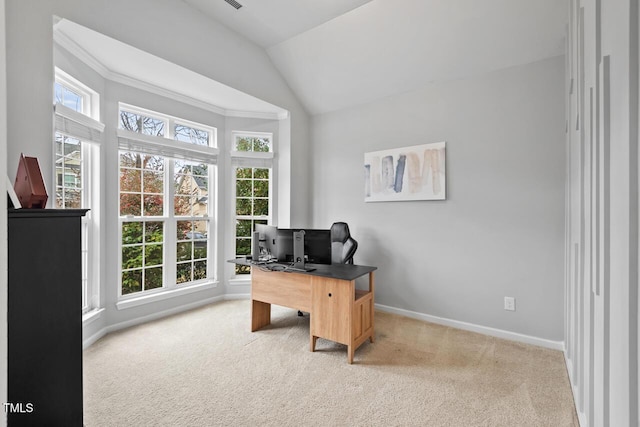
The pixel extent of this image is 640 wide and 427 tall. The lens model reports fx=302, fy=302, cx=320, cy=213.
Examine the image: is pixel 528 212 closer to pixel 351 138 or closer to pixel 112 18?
pixel 351 138

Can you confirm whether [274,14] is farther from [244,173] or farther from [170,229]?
[170,229]

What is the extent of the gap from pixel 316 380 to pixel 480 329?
1872 mm

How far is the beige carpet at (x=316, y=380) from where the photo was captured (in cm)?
185

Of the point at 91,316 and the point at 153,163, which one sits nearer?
the point at 91,316

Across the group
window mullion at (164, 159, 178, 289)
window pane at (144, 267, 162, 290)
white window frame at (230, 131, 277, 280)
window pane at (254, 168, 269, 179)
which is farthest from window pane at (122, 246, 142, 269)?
window pane at (254, 168, 269, 179)

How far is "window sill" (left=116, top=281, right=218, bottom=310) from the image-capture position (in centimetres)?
322

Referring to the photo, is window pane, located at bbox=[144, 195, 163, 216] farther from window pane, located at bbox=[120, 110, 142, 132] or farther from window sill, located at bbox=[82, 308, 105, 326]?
window sill, located at bbox=[82, 308, 105, 326]

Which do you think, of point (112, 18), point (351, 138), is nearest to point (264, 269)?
point (351, 138)

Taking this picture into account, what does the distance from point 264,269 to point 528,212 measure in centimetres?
256

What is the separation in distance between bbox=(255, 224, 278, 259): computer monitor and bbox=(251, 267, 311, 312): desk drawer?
22 cm

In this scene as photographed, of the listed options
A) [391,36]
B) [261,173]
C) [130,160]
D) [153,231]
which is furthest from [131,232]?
[391,36]

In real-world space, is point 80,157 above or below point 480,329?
above

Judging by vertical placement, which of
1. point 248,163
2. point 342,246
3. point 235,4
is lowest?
point 342,246

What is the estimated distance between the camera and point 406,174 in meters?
3.50
